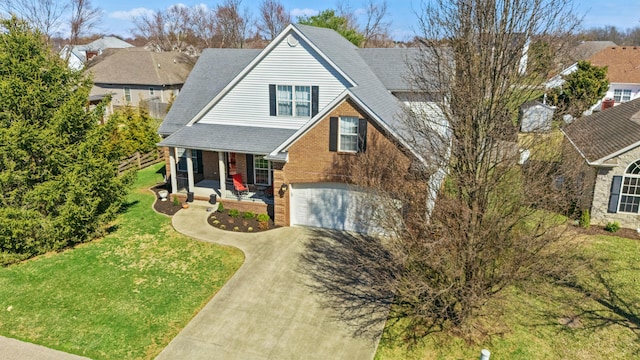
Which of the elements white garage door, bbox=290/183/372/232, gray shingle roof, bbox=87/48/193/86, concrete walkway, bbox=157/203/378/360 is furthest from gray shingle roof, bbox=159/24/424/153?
gray shingle roof, bbox=87/48/193/86

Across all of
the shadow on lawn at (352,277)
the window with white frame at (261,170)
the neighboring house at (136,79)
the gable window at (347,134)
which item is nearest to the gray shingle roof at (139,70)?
the neighboring house at (136,79)

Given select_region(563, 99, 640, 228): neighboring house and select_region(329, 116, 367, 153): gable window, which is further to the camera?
select_region(563, 99, 640, 228): neighboring house

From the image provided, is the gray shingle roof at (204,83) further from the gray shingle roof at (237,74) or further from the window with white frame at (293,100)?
the window with white frame at (293,100)

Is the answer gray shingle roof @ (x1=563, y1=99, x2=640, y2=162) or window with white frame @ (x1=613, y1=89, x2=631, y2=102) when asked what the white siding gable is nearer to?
gray shingle roof @ (x1=563, y1=99, x2=640, y2=162)

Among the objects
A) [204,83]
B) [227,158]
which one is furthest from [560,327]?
[204,83]

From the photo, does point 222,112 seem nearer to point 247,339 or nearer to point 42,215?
point 42,215

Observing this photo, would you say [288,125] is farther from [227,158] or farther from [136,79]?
[136,79]
